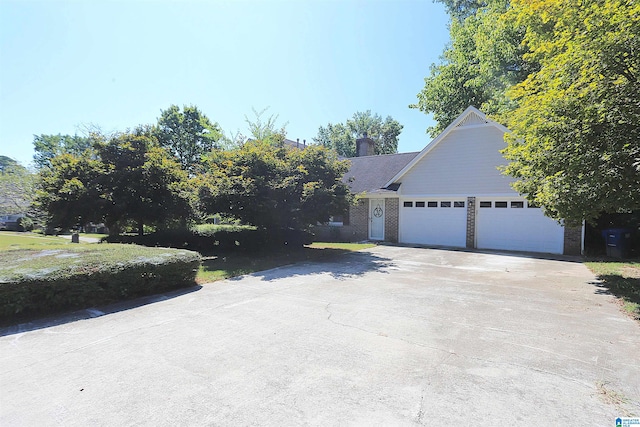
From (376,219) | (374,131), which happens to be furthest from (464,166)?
(374,131)

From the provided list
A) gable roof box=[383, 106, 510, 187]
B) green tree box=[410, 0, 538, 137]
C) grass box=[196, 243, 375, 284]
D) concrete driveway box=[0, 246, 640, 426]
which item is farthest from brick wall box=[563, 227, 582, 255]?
grass box=[196, 243, 375, 284]

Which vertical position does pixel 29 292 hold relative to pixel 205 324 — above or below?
above

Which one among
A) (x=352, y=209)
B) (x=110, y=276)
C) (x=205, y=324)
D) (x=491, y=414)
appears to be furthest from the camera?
(x=352, y=209)

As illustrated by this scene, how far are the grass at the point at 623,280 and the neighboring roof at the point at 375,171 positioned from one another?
8.96 m

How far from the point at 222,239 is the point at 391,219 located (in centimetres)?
872

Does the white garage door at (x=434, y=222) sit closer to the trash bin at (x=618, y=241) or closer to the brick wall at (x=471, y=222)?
the brick wall at (x=471, y=222)

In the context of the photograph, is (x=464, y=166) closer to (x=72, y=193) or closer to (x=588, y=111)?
(x=588, y=111)

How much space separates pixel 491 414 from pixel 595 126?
237 inches

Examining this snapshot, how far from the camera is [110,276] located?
6.12m

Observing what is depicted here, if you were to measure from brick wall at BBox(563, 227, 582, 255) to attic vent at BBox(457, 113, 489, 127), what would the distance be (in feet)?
19.0

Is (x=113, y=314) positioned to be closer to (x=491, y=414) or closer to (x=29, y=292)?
A: (x=29, y=292)

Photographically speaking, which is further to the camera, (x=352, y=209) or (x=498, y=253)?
(x=352, y=209)

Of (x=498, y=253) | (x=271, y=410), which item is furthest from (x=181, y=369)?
(x=498, y=253)

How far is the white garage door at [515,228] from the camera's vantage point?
13.5 m
